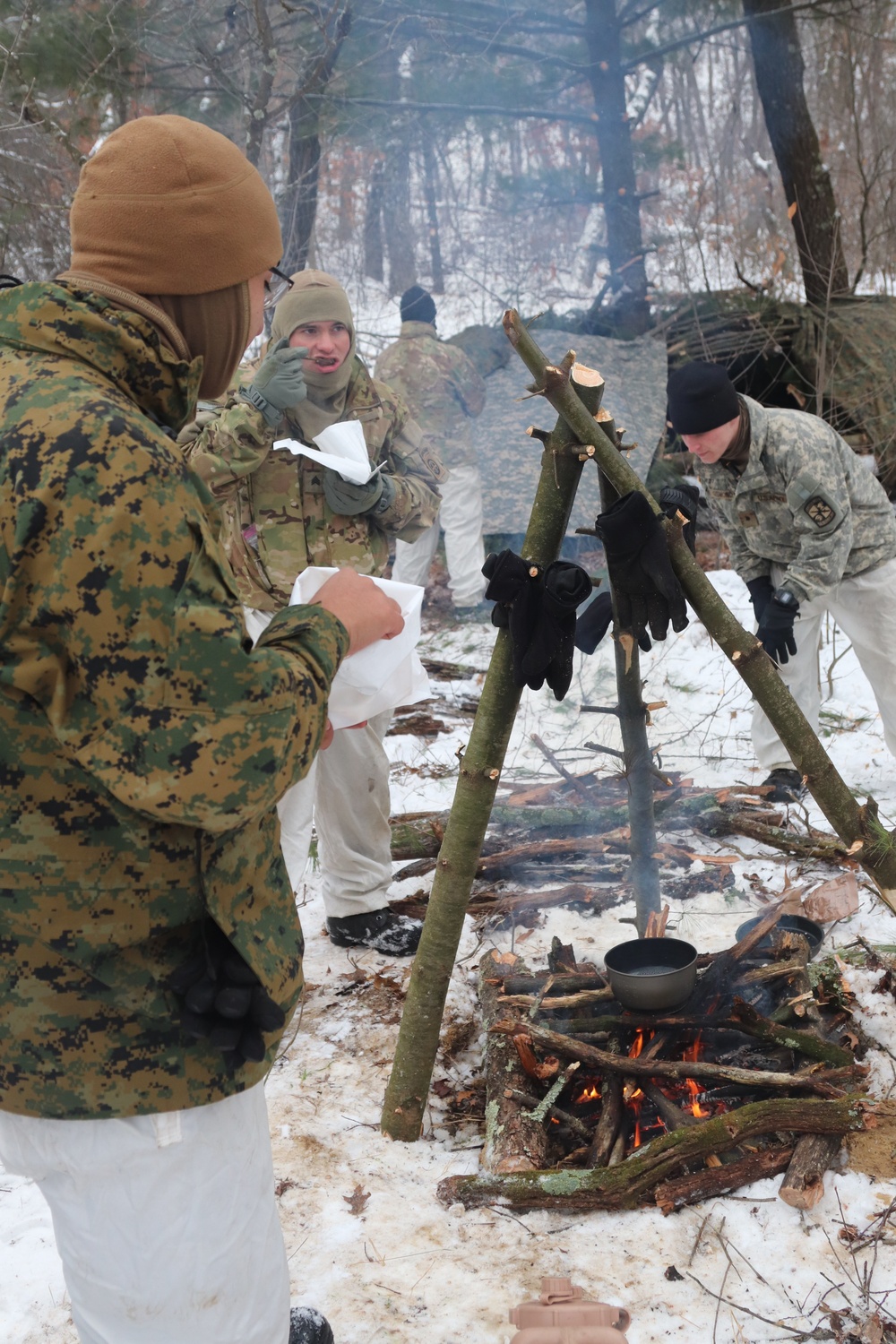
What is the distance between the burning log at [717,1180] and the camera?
2.56 metres

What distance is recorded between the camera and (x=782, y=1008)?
3111 millimetres

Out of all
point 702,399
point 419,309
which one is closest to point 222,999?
point 702,399

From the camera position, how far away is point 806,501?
4.75 m

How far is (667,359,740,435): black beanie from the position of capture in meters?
4.54

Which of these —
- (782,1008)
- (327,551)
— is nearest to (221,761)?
(782,1008)

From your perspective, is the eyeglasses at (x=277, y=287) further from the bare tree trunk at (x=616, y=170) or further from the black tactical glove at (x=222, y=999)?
the bare tree trunk at (x=616, y=170)

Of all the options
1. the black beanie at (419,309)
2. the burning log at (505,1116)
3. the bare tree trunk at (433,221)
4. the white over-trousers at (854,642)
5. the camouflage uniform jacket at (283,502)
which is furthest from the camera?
the bare tree trunk at (433,221)

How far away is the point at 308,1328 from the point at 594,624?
73.1 inches

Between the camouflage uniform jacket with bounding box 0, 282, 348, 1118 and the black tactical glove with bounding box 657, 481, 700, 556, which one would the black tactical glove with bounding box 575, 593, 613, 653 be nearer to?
the black tactical glove with bounding box 657, 481, 700, 556

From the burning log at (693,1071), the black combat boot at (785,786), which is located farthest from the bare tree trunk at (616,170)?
the burning log at (693,1071)

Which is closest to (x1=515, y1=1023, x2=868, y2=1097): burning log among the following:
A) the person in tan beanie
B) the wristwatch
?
the person in tan beanie

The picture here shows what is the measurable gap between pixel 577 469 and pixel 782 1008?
5.77 ft

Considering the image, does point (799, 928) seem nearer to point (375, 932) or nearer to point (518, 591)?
point (375, 932)

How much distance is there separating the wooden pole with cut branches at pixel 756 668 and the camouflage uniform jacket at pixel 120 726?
118 centimetres
